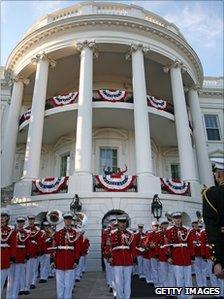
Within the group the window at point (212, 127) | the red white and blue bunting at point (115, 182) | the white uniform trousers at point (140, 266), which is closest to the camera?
the white uniform trousers at point (140, 266)

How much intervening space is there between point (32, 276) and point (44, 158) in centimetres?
1284

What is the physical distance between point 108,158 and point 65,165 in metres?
3.05

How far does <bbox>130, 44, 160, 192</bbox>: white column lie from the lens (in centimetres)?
1566

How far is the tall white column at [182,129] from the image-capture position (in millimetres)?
17422

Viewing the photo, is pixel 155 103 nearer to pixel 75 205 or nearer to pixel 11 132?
pixel 75 205

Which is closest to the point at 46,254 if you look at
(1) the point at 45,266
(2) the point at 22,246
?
(1) the point at 45,266

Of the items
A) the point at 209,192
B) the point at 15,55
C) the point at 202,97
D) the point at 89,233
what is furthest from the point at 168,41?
the point at 209,192

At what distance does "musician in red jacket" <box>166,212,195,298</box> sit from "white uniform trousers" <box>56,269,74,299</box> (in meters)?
2.44

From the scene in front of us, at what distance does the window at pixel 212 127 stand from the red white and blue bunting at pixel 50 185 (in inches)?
582

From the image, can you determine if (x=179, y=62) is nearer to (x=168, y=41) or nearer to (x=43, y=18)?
(x=168, y=41)

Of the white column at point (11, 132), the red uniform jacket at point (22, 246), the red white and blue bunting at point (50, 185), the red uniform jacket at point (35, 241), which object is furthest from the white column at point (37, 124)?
the red uniform jacket at point (22, 246)

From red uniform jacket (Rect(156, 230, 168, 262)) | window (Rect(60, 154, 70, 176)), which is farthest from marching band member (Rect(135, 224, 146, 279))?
window (Rect(60, 154, 70, 176))

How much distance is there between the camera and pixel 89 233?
14.0 metres

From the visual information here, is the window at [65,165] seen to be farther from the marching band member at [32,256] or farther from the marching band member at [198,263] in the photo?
the marching band member at [198,263]
